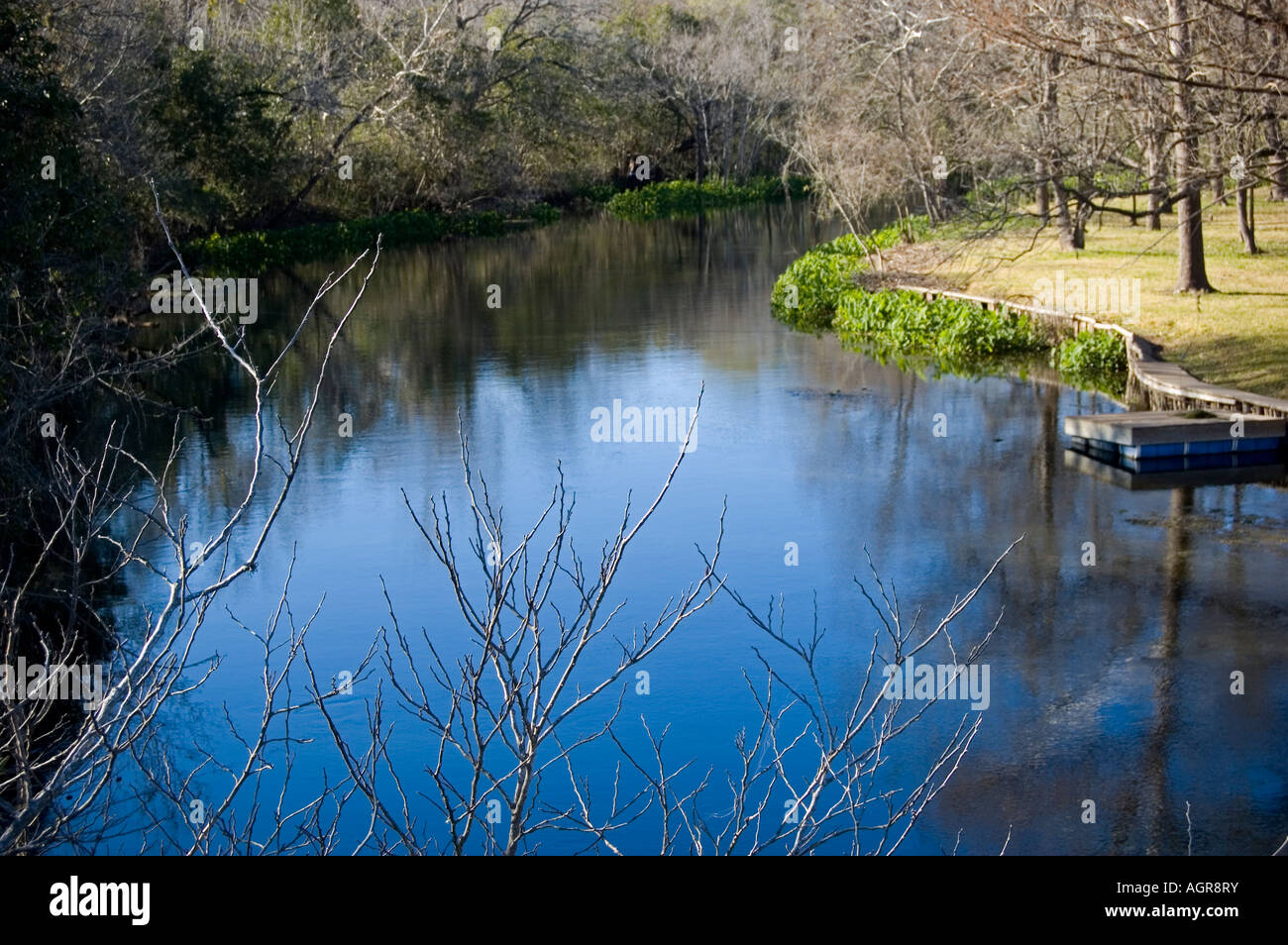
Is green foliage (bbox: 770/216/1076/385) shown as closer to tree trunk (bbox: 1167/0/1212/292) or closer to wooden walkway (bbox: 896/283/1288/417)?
wooden walkway (bbox: 896/283/1288/417)

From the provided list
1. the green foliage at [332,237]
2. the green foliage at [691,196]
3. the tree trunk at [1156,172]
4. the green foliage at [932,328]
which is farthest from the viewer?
the green foliage at [691,196]

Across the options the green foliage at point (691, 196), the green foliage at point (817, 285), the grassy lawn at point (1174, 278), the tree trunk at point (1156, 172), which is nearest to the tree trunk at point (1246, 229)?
the grassy lawn at point (1174, 278)

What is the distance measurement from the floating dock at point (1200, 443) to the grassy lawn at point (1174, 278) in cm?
182

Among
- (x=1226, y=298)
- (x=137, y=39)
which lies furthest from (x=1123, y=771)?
(x=137, y=39)

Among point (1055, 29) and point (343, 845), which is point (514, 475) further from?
point (343, 845)

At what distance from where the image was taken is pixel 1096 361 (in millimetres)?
22453

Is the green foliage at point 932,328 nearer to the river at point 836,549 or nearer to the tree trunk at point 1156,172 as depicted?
the river at point 836,549

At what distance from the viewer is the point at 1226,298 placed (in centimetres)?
2414

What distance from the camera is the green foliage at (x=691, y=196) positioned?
57.8 metres

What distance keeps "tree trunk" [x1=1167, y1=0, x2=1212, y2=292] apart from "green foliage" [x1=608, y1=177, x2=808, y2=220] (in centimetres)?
3284

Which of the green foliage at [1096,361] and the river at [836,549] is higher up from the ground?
the green foliage at [1096,361]

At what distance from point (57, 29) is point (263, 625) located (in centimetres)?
1341

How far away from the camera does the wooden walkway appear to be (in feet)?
59.1

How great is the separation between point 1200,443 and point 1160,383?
2409 millimetres
